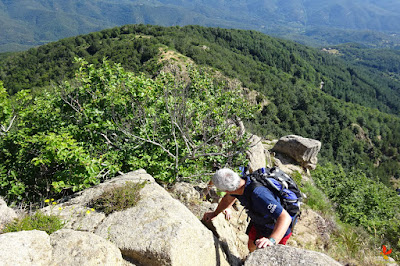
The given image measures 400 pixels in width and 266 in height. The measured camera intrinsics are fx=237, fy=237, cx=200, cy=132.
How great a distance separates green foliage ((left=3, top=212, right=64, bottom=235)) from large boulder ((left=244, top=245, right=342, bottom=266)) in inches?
106

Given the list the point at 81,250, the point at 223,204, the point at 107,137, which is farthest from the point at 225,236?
the point at 107,137

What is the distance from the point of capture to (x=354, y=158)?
8138 centimetres

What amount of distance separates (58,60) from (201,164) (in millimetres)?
89935

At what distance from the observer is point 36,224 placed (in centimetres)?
320

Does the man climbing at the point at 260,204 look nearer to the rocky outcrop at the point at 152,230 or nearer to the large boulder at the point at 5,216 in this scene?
the rocky outcrop at the point at 152,230

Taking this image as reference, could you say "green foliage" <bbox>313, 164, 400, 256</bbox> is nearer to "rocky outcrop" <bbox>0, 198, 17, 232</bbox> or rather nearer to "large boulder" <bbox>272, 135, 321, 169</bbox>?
"large boulder" <bbox>272, 135, 321, 169</bbox>

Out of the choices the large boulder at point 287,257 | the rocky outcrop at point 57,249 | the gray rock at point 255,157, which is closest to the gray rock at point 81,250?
the rocky outcrop at point 57,249

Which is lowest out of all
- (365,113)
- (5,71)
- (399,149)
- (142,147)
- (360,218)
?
(399,149)

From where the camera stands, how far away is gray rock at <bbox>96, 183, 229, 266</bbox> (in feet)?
10.2

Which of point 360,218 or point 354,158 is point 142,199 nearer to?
point 360,218

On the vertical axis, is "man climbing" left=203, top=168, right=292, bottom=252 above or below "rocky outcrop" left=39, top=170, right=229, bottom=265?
above

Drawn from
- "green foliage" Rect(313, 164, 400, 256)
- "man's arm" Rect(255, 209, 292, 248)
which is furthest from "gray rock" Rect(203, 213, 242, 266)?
"green foliage" Rect(313, 164, 400, 256)

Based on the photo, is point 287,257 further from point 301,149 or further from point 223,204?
point 301,149

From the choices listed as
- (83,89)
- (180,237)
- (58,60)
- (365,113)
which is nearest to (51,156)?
(83,89)
